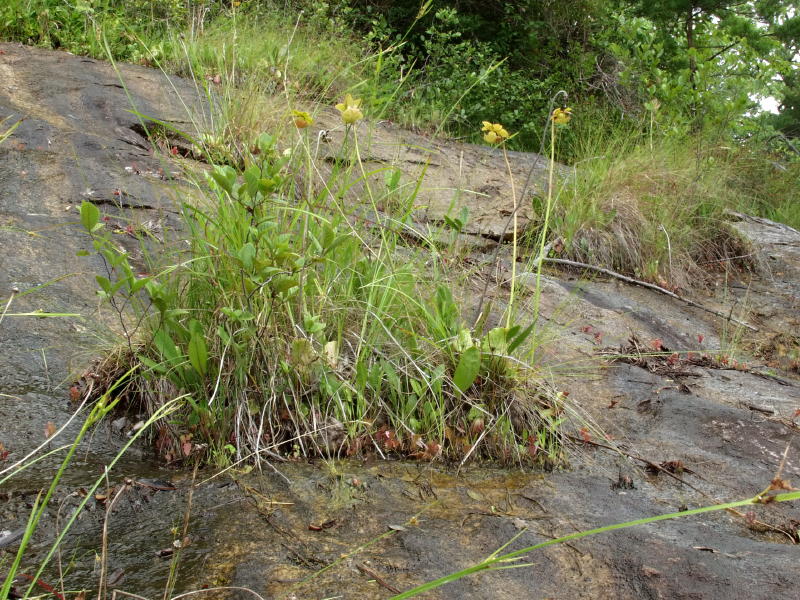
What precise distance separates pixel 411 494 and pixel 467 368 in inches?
18.4

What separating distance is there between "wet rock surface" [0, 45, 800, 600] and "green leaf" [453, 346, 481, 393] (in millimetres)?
276

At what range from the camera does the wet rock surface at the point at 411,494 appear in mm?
Answer: 1604

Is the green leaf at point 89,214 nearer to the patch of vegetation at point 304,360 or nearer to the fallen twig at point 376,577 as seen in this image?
the patch of vegetation at point 304,360

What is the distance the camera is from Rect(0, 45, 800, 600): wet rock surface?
1.60 metres

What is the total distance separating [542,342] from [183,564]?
158 cm

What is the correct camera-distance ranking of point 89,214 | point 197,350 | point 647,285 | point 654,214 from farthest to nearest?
point 654,214, point 647,285, point 197,350, point 89,214

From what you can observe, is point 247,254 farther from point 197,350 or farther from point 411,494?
point 411,494

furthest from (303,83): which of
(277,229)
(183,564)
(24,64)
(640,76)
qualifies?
(183,564)

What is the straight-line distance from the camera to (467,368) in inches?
90.8

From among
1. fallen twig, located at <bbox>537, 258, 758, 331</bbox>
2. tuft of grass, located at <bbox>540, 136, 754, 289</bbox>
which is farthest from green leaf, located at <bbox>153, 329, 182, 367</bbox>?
tuft of grass, located at <bbox>540, 136, 754, 289</bbox>

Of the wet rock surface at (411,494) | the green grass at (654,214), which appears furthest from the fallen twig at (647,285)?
the wet rock surface at (411,494)

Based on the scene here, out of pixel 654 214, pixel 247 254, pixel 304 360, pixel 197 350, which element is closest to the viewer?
pixel 247 254

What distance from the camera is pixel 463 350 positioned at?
7.84ft

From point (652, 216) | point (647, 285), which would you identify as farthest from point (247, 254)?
point (652, 216)
